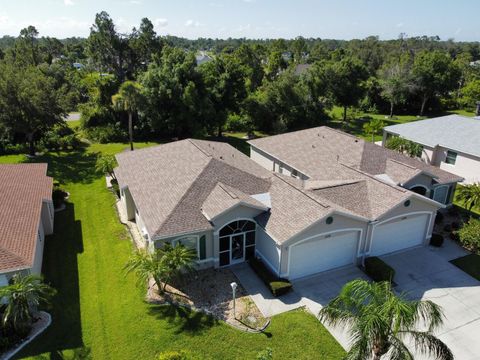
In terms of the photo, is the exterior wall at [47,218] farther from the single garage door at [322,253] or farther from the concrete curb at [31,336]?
the single garage door at [322,253]

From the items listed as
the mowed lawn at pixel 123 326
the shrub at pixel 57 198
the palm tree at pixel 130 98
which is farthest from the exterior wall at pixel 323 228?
the palm tree at pixel 130 98

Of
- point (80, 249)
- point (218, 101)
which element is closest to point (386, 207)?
point (80, 249)

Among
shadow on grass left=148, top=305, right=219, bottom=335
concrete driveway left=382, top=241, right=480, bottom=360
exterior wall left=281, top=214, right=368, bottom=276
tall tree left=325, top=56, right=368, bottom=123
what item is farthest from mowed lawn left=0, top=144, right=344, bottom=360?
tall tree left=325, top=56, right=368, bottom=123

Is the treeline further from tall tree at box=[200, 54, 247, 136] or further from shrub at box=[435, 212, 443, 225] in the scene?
shrub at box=[435, 212, 443, 225]

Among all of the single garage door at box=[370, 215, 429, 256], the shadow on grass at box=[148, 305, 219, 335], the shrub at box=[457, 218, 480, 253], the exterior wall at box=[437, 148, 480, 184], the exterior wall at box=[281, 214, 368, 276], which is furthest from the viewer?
the exterior wall at box=[437, 148, 480, 184]

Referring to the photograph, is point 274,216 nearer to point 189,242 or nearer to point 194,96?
point 189,242

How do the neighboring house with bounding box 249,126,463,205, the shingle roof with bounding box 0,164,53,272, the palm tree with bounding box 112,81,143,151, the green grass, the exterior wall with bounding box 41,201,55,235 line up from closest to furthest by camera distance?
the shingle roof with bounding box 0,164,53,272 < the green grass < the exterior wall with bounding box 41,201,55,235 < the neighboring house with bounding box 249,126,463,205 < the palm tree with bounding box 112,81,143,151

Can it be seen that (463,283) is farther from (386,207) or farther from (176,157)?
(176,157)
